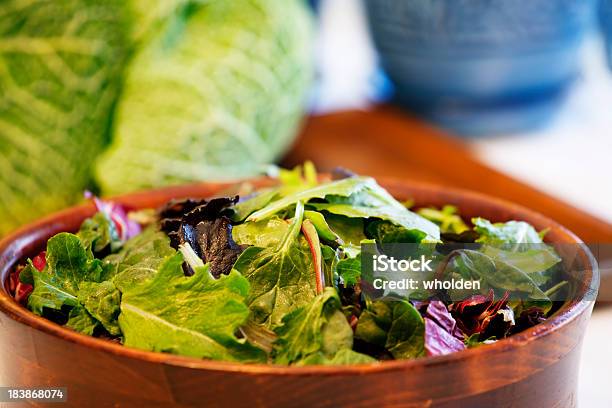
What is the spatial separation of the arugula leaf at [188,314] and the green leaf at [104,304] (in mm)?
25

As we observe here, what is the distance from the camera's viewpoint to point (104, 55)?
1749mm

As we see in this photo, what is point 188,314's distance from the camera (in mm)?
720

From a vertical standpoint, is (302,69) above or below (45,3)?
below

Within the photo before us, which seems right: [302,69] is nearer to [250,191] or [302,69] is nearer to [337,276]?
[250,191]

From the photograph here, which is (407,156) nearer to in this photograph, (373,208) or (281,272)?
(373,208)

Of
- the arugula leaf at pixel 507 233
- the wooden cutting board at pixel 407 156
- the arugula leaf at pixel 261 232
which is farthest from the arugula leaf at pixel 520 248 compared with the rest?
the wooden cutting board at pixel 407 156

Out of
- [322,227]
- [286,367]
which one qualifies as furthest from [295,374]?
[322,227]

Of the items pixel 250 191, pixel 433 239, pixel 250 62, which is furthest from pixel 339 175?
pixel 250 62

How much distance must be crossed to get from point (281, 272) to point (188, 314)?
0.11 meters

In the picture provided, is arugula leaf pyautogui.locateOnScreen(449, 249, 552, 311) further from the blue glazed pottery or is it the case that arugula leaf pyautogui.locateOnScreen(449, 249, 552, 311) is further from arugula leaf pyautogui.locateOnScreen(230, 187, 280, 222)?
the blue glazed pottery

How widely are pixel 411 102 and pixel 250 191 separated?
116 centimetres

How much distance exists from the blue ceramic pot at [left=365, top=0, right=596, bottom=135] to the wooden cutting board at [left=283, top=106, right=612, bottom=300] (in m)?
0.12

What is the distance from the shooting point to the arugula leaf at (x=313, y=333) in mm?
688

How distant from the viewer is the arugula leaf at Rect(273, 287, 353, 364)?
69cm
